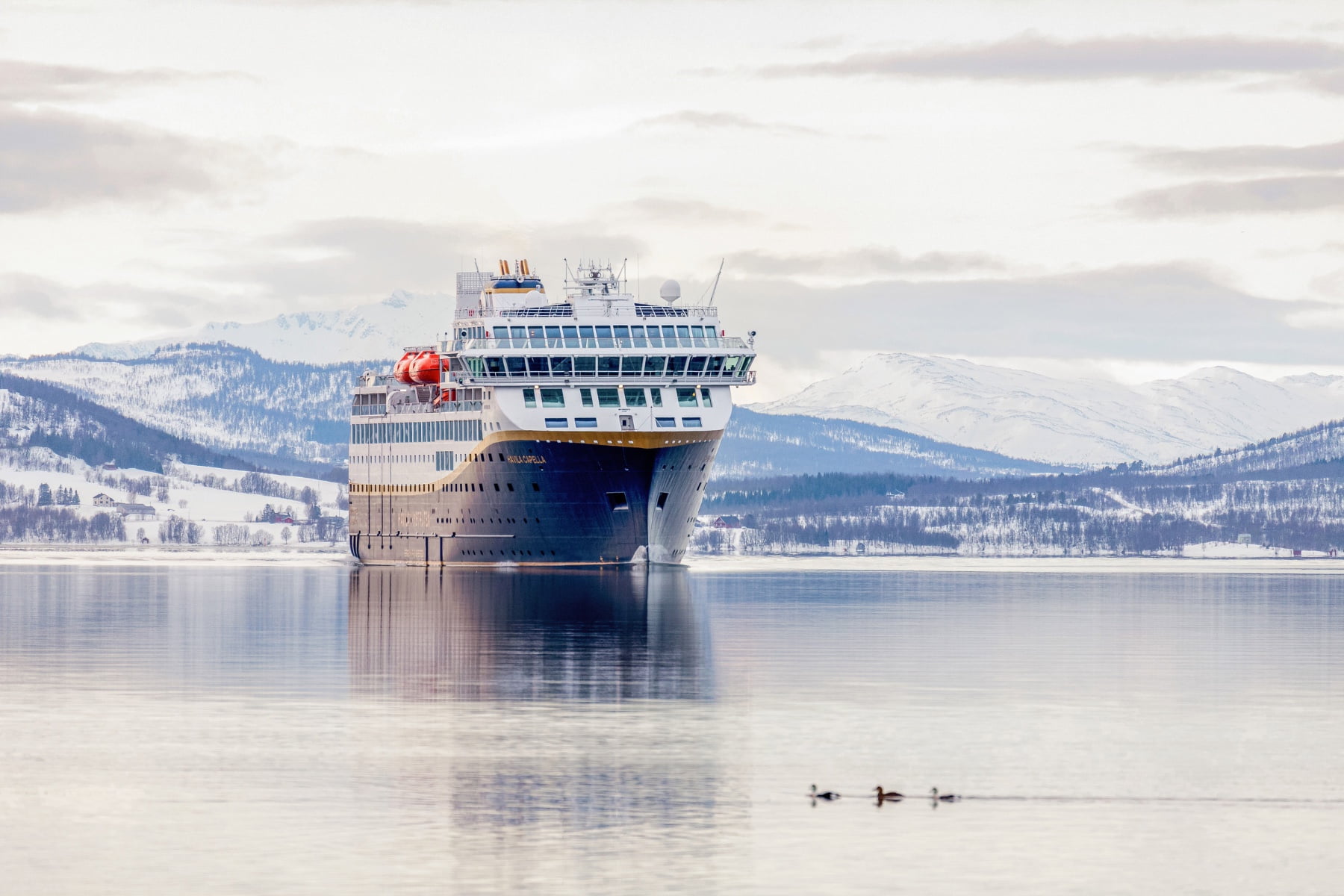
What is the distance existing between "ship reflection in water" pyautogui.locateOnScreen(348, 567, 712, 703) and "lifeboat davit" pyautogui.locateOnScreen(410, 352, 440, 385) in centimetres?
2867

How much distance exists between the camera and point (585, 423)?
13000cm

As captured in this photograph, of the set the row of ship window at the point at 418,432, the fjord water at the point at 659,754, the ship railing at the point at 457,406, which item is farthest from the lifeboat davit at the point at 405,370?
the fjord water at the point at 659,754

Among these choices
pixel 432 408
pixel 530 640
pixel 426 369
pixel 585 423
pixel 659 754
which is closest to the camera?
pixel 659 754

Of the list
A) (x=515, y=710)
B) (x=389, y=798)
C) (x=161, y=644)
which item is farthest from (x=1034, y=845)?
(x=161, y=644)

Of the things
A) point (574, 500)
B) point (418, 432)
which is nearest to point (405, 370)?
point (418, 432)

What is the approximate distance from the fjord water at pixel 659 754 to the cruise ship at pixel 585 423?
3651cm

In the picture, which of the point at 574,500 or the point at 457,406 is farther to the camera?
the point at 457,406

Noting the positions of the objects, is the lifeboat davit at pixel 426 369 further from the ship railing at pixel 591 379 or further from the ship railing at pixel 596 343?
the ship railing at pixel 591 379

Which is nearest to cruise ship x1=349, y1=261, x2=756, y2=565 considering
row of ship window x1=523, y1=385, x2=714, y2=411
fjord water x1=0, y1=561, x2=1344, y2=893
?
row of ship window x1=523, y1=385, x2=714, y2=411

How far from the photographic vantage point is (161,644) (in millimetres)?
79062

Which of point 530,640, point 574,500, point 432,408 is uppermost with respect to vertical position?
point 432,408

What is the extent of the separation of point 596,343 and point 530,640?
5445 centimetres

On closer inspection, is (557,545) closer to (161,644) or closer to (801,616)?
(801,616)

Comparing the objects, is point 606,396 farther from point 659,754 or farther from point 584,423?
point 659,754
